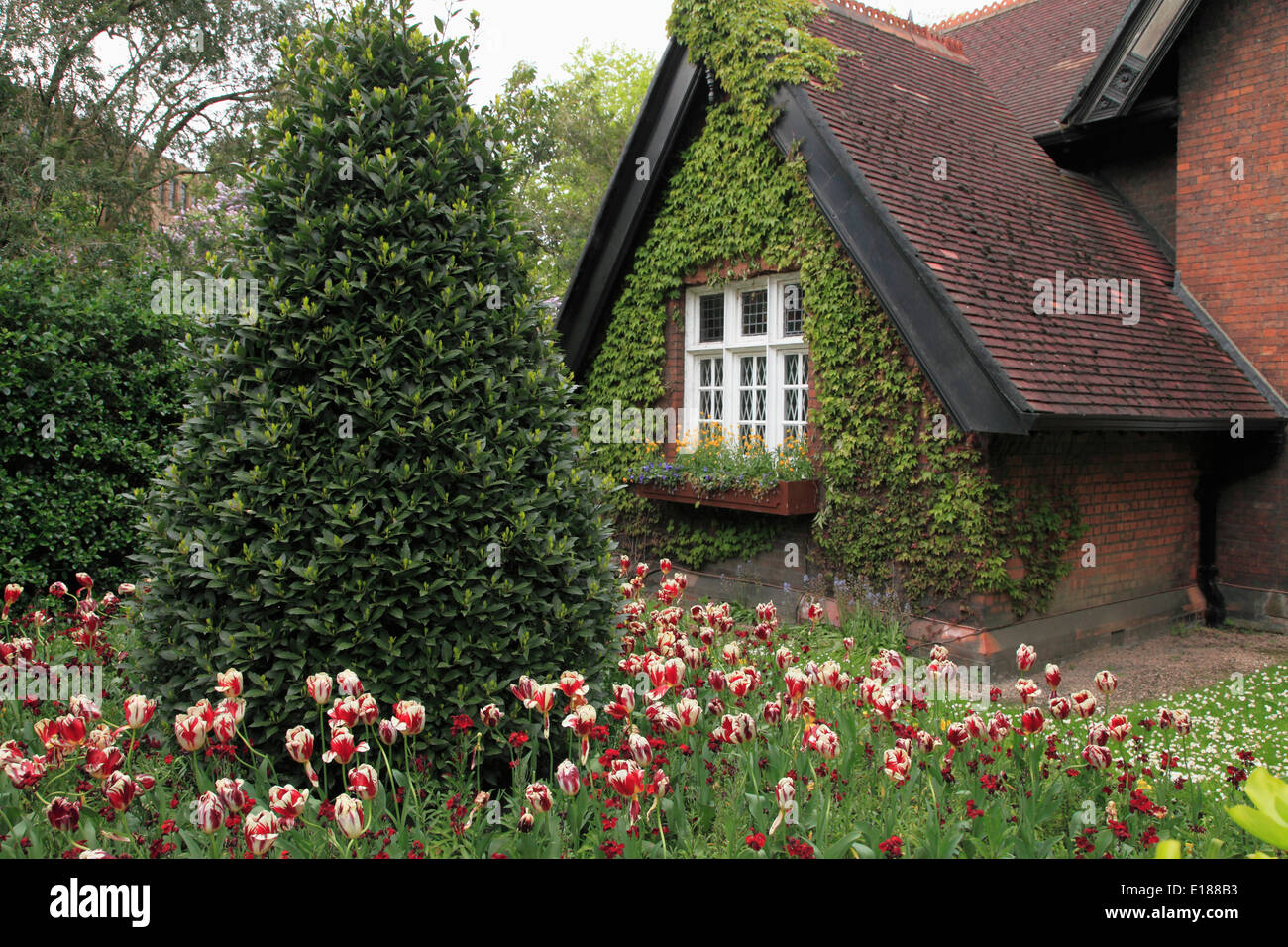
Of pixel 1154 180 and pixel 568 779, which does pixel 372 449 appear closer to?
pixel 568 779

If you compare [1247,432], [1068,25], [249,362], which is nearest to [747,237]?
[1247,432]

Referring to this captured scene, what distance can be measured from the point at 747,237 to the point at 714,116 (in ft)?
5.16

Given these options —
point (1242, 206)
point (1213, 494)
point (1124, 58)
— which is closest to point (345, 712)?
point (1213, 494)

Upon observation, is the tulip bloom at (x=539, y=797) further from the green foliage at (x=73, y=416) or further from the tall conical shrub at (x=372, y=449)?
the green foliage at (x=73, y=416)

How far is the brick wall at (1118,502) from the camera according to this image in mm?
7664

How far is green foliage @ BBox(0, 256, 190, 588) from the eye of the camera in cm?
686

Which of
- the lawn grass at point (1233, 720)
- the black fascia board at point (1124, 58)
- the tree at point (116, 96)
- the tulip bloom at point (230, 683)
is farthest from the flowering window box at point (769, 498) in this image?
the tree at point (116, 96)

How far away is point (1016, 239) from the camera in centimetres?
864

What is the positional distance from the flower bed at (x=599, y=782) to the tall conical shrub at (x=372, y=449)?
0.23 meters

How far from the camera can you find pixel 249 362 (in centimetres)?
372

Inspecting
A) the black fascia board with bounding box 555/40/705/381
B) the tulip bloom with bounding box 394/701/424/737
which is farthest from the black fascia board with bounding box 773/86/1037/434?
the tulip bloom with bounding box 394/701/424/737

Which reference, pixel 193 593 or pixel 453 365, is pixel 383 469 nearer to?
pixel 453 365

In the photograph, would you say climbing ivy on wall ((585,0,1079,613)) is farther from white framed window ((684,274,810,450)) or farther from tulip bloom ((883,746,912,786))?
tulip bloom ((883,746,912,786))

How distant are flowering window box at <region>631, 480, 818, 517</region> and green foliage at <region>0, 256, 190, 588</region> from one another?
496cm
